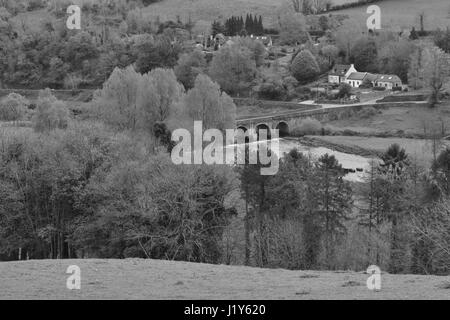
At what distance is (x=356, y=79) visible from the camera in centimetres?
9169

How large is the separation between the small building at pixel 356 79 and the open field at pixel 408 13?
75.5ft

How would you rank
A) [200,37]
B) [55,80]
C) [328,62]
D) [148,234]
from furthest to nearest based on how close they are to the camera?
[200,37]
[55,80]
[328,62]
[148,234]

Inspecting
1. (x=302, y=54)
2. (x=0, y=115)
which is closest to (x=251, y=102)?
(x=302, y=54)

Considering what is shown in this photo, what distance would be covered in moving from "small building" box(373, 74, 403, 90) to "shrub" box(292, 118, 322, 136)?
18968 millimetres

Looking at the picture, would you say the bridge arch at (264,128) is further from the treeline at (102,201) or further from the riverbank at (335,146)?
the treeline at (102,201)

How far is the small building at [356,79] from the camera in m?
91.3

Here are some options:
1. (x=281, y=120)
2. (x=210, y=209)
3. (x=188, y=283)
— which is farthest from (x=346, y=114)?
(x=188, y=283)

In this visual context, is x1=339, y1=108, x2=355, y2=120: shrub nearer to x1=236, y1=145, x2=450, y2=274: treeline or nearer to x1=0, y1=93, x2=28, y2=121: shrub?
x1=0, y1=93, x2=28, y2=121: shrub

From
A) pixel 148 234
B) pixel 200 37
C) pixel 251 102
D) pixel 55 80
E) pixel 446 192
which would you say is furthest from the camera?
pixel 200 37

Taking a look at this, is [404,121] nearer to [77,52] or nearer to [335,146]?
[335,146]

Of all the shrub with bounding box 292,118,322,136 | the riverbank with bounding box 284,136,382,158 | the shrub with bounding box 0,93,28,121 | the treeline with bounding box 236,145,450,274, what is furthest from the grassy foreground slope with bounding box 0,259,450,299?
the shrub with bounding box 0,93,28,121

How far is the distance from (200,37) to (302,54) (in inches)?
1057

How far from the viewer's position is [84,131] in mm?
39438
